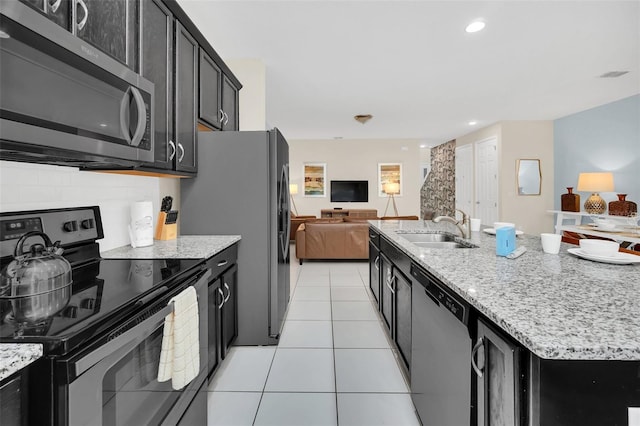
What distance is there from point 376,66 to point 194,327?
3587 millimetres

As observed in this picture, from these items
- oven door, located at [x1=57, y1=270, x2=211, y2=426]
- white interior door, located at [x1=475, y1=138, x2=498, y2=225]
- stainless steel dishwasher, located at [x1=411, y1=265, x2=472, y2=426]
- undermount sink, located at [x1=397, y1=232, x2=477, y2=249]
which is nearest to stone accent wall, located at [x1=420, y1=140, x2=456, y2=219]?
white interior door, located at [x1=475, y1=138, x2=498, y2=225]

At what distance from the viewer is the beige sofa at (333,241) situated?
17.4 feet

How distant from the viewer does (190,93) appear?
2125 millimetres

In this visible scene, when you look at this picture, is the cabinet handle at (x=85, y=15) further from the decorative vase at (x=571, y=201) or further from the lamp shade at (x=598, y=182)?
the decorative vase at (x=571, y=201)

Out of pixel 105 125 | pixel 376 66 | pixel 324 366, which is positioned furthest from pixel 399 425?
pixel 376 66

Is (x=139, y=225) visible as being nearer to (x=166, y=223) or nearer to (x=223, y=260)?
(x=166, y=223)

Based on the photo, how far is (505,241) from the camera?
1518 millimetres

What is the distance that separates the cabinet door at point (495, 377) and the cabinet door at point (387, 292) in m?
1.30

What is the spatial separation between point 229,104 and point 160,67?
4.06 feet

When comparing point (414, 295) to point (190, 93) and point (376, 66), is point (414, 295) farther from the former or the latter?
point (376, 66)

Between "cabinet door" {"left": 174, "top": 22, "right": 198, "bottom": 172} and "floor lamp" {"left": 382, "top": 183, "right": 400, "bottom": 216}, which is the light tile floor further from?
"floor lamp" {"left": 382, "top": 183, "right": 400, "bottom": 216}

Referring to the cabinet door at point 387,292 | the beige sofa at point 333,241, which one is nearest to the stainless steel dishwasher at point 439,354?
the cabinet door at point 387,292

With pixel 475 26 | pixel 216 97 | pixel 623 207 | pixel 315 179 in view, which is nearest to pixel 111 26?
pixel 216 97

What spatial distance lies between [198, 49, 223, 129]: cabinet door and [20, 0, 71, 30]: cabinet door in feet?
3.94
